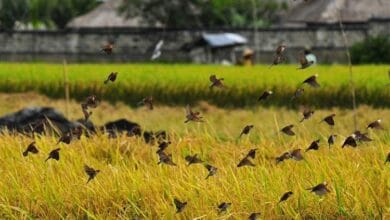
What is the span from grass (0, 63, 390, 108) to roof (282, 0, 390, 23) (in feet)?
86.6

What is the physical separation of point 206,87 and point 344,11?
30.3 metres

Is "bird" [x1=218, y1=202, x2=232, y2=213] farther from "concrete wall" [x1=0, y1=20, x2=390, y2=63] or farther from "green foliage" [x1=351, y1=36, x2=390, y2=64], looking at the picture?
"concrete wall" [x1=0, y1=20, x2=390, y2=63]

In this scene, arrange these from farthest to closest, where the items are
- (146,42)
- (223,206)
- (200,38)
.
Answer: (146,42), (200,38), (223,206)

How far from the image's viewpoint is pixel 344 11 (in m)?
45.1

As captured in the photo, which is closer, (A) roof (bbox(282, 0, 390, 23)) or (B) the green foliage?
(B) the green foliage

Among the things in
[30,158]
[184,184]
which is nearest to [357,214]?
[184,184]

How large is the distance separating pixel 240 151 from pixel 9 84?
462 inches

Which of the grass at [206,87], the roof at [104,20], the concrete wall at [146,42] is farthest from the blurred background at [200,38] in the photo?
the grass at [206,87]

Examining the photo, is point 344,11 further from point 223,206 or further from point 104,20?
point 223,206

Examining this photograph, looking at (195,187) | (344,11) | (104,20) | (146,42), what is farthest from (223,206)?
(104,20)

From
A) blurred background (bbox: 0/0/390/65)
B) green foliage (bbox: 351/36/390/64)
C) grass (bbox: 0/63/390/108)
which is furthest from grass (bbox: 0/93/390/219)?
green foliage (bbox: 351/36/390/64)

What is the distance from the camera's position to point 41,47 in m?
37.2

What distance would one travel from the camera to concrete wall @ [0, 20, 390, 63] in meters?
34.8

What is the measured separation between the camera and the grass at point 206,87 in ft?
49.4
